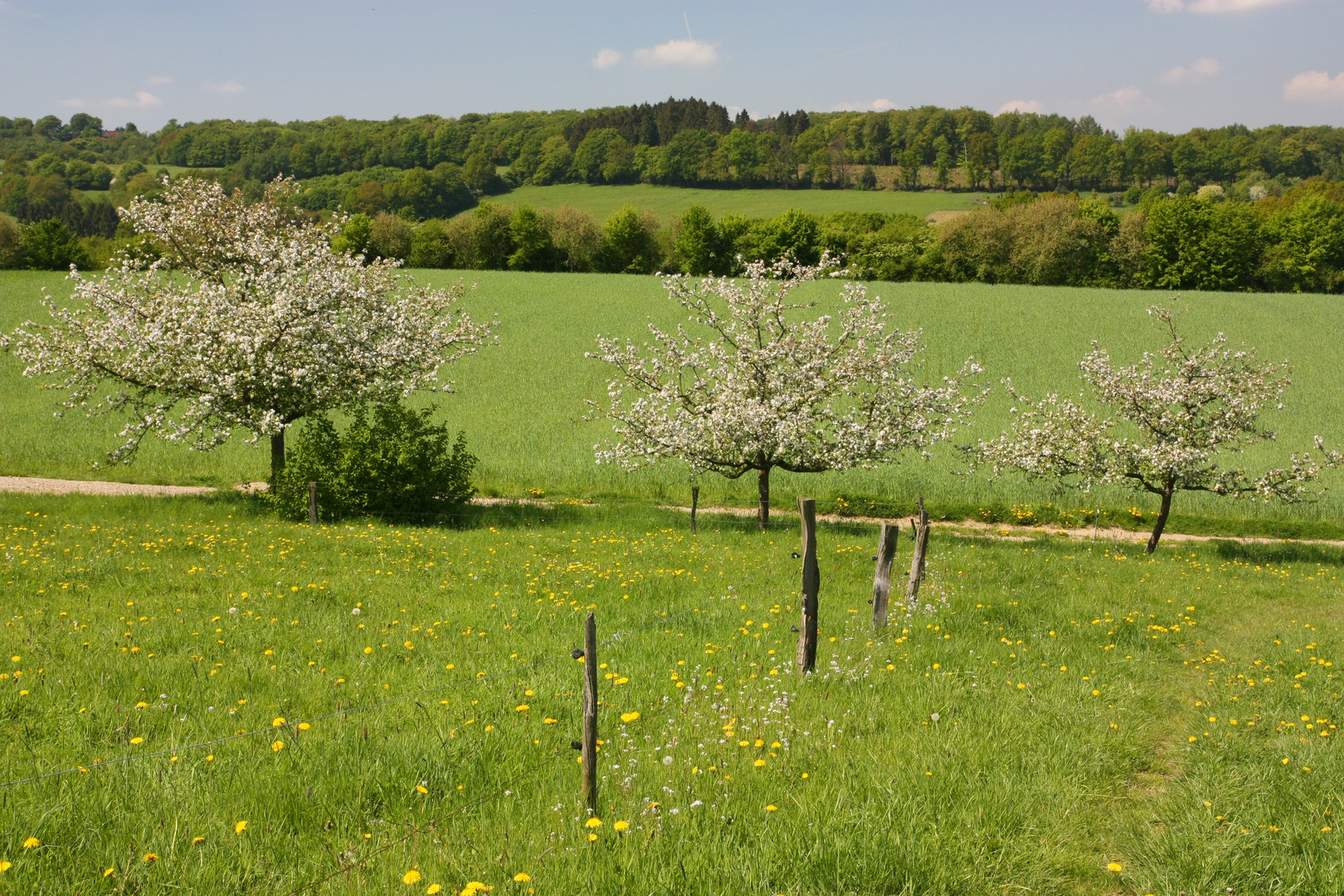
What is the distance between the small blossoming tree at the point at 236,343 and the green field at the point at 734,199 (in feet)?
320

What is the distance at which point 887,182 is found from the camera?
141 m

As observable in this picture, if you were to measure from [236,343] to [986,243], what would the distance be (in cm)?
7341

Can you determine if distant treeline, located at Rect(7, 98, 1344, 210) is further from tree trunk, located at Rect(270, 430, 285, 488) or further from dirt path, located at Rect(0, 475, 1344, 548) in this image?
tree trunk, located at Rect(270, 430, 285, 488)

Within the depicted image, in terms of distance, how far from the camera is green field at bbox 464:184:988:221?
121438 mm

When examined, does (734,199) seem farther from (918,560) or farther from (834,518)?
(918,560)

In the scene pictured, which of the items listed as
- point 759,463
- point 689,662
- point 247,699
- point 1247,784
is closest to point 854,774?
point 689,662

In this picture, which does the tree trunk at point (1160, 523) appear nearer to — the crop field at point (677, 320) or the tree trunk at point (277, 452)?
the crop field at point (677, 320)

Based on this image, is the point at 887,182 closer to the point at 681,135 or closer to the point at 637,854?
the point at 681,135

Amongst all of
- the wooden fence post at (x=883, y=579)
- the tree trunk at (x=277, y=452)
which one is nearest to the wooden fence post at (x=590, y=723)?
the wooden fence post at (x=883, y=579)

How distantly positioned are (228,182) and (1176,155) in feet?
440

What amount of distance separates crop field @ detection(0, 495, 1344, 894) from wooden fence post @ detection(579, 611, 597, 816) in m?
→ 0.21

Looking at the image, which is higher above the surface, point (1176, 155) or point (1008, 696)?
point (1176, 155)

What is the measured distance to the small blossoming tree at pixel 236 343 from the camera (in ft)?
67.3

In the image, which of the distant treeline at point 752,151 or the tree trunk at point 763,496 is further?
the distant treeline at point 752,151
